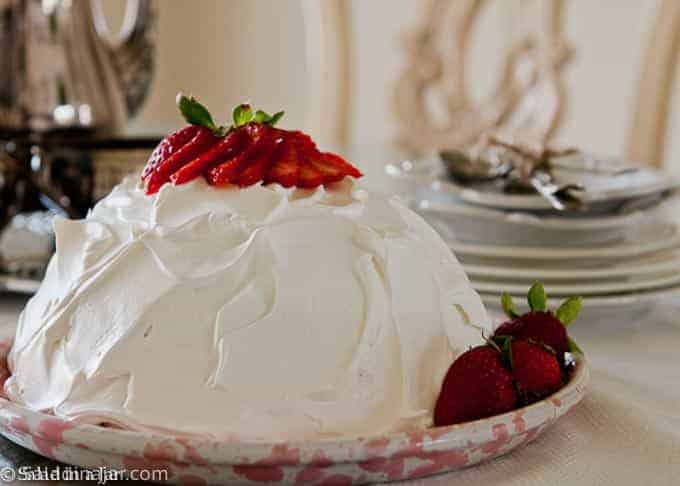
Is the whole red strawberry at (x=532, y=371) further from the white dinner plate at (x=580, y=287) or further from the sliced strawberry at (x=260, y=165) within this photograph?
the white dinner plate at (x=580, y=287)

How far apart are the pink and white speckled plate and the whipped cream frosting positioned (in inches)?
1.6

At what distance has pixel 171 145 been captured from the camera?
75 cm

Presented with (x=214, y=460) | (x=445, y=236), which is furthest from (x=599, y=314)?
(x=214, y=460)

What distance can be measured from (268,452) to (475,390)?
0.49ft

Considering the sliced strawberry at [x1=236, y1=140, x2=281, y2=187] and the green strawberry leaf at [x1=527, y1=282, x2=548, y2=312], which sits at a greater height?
the sliced strawberry at [x1=236, y1=140, x2=281, y2=187]

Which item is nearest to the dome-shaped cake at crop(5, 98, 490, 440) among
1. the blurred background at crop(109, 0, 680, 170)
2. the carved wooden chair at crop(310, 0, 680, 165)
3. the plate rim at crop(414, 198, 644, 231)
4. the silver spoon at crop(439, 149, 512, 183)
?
the plate rim at crop(414, 198, 644, 231)

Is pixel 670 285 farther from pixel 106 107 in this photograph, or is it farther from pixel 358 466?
pixel 106 107

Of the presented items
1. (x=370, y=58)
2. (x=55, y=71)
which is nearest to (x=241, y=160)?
(x=55, y=71)

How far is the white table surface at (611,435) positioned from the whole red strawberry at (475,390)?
1.3 inches

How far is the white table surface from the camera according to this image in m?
0.62

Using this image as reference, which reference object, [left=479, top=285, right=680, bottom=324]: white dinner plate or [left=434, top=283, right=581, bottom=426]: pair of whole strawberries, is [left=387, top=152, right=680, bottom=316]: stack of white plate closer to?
[left=479, top=285, right=680, bottom=324]: white dinner plate

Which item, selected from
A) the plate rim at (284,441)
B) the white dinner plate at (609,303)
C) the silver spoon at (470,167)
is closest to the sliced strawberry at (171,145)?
the plate rim at (284,441)

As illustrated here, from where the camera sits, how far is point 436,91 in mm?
2506

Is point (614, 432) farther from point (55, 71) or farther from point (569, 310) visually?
point (55, 71)
